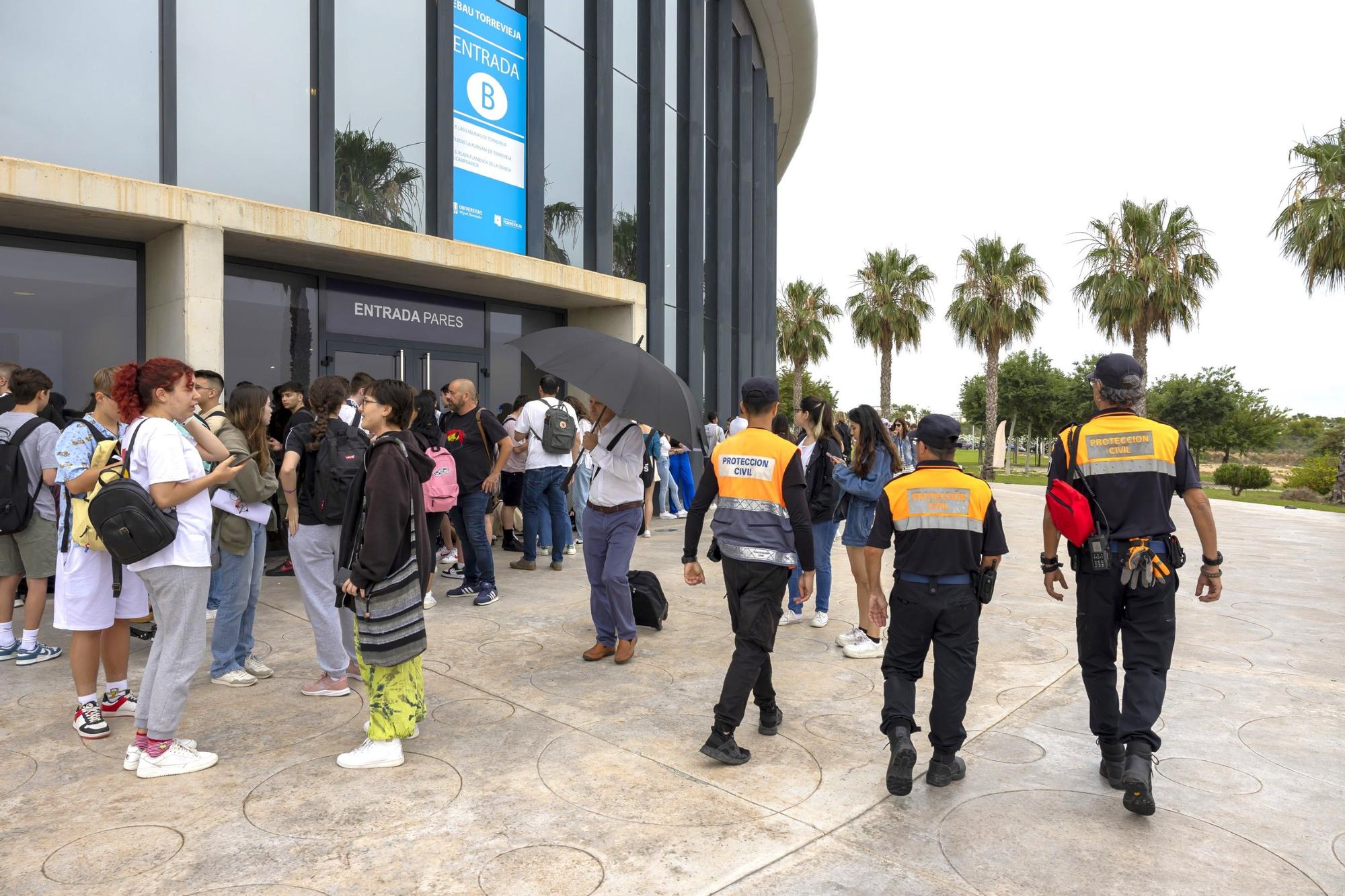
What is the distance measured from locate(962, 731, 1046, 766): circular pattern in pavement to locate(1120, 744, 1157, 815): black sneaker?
544 mm

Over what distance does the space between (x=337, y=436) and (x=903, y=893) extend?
3620 mm

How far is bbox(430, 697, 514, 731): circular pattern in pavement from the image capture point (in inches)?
167

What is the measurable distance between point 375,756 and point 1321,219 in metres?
27.7

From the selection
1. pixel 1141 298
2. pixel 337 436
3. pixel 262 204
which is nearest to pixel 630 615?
pixel 337 436

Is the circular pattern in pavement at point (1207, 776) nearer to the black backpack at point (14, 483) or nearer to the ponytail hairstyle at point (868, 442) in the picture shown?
the ponytail hairstyle at point (868, 442)

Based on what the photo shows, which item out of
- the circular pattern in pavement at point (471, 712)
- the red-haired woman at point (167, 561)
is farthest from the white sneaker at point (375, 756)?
the red-haired woman at point (167, 561)

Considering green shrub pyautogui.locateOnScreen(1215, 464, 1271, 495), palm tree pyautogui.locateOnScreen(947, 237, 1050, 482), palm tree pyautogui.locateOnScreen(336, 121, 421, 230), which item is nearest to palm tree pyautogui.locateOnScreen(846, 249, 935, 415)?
palm tree pyautogui.locateOnScreen(947, 237, 1050, 482)

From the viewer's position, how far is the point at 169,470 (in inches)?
139

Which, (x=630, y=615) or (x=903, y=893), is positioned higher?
(x=630, y=615)

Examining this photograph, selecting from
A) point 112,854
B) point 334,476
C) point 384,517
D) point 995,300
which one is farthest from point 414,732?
point 995,300

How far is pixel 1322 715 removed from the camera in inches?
180

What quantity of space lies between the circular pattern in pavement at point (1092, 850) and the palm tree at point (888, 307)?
114 feet

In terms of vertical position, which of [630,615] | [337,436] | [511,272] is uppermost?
[511,272]

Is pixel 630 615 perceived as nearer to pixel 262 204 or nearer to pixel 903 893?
pixel 903 893
